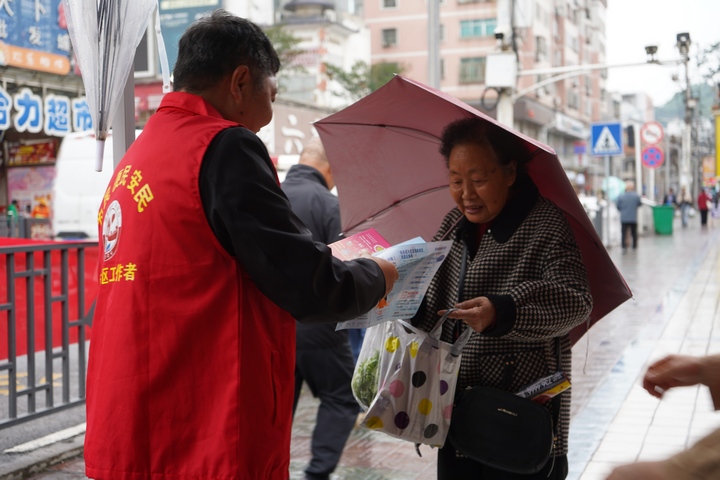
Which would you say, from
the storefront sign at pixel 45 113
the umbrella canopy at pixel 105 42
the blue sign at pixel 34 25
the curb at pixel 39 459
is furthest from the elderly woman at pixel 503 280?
the storefront sign at pixel 45 113

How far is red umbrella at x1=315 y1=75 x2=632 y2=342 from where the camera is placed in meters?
2.98

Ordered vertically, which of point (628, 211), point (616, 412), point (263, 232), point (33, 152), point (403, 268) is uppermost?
point (33, 152)

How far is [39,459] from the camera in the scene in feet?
17.9

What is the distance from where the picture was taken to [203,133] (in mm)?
2258

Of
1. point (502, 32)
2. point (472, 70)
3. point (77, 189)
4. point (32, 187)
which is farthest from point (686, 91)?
point (77, 189)

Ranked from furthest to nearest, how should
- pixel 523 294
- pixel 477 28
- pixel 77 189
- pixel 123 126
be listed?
pixel 477 28, pixel 77 189, pixel 123 126, pixel 523 294

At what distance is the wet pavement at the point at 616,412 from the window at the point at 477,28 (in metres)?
46.5

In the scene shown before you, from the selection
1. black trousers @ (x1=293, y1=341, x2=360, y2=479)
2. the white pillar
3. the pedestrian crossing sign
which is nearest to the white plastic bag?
black trousers @ (x1=293, y1=341, x2=360, y2=479)

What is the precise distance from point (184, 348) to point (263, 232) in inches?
13.9

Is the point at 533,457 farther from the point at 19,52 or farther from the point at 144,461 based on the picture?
the point at 19,52

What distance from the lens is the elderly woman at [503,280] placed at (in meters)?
2.75

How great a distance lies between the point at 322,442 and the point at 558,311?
2.51 meters

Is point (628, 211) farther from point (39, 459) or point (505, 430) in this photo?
point (505, 430)

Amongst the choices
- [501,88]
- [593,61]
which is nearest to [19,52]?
[501,88]
